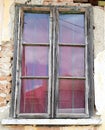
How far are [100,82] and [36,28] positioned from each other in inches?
48.7

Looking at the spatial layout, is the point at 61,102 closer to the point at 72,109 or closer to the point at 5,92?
the point at 72,109

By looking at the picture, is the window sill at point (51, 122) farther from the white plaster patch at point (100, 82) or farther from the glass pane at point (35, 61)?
the glass pane at point (35, 61)

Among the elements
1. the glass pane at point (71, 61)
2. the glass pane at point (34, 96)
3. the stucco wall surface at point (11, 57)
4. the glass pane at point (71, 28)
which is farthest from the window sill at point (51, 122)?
the glass pane at point (71, 28)

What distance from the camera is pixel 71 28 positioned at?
5.12 metres

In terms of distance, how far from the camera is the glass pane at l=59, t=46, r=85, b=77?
4949 millimetres

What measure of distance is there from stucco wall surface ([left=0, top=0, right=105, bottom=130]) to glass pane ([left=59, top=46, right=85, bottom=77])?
0.71 feet

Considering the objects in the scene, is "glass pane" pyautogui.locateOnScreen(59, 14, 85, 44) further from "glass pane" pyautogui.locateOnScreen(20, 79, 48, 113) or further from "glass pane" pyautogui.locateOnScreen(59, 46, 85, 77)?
"glass pane" pyautogui.locateOnScreen(20, 79, 48, 113)

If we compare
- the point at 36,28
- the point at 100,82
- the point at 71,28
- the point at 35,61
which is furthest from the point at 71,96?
the point at 36,28

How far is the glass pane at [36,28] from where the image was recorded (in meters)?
5.06

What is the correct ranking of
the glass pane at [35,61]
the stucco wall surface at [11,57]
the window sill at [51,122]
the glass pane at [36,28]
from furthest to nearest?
the glass pane at [36,28] → the glass pane at [35,61] → the stucco wall surface at [11,57] → the window sill at [51,122]

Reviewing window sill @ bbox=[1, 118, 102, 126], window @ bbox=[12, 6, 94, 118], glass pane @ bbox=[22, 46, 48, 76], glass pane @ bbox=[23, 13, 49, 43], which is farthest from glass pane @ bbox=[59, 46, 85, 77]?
window sill @ bbox=[1, 118, 102, 126]

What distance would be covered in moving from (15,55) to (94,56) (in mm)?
1143

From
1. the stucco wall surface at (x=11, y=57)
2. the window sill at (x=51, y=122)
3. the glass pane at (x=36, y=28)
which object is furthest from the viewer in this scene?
the glass pane at (x=36, y=28)

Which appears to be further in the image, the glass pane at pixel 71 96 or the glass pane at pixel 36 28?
the glass pane at pixel 36 28
